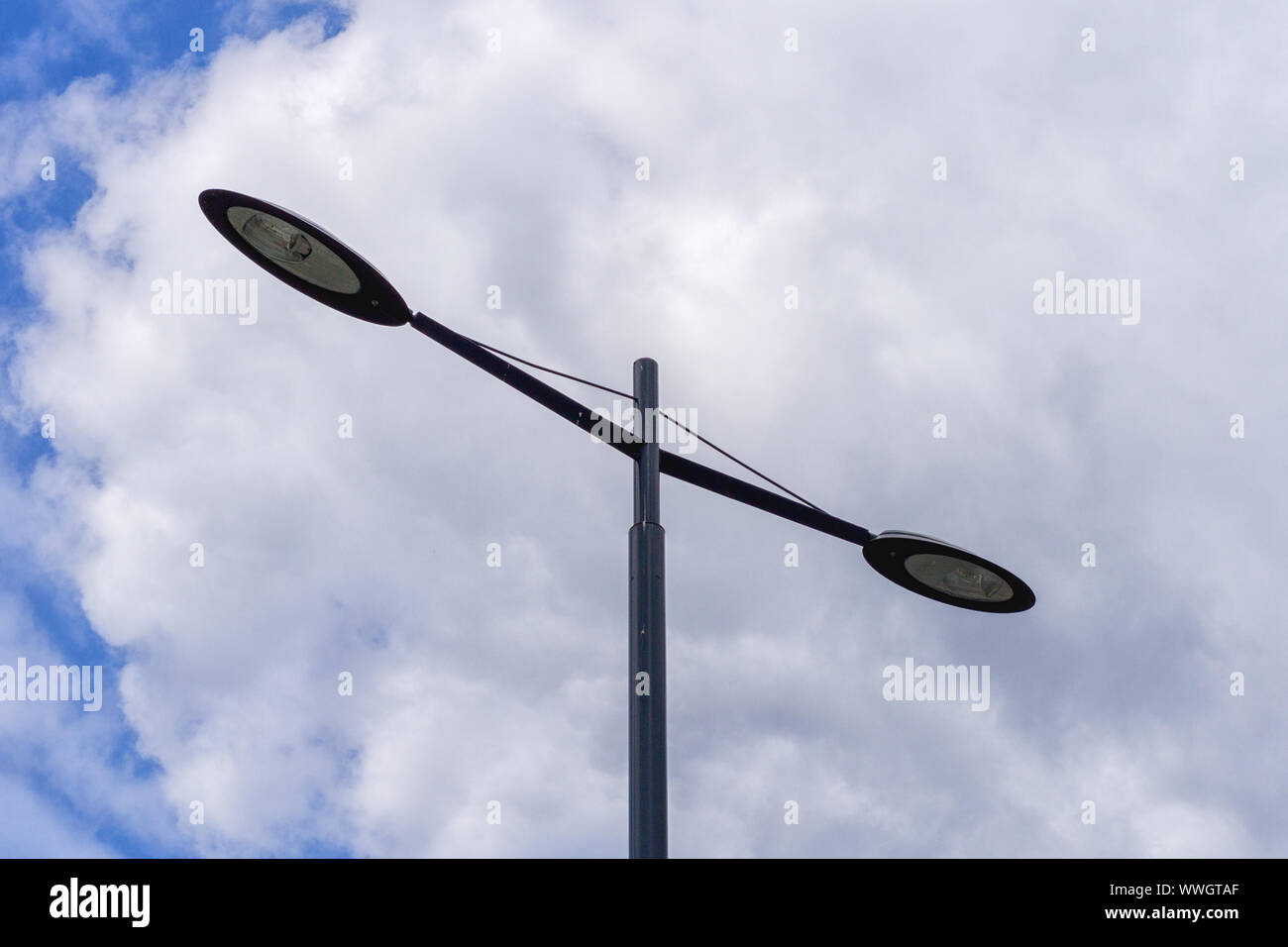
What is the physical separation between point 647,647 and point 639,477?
1006 mm

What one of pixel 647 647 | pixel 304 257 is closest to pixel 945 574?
pixel 647 647

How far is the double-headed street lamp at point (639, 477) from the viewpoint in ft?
26.3

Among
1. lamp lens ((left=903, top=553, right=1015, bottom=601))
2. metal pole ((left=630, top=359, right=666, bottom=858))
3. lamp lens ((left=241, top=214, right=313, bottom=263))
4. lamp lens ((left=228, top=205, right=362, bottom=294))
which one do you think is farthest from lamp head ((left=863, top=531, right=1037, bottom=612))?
lamp lens ((left=241, top=214, right=313, bottom=263))

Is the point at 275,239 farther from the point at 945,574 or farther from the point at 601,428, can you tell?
the point at 945,574

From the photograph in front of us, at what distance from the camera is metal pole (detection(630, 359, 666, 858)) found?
784cm

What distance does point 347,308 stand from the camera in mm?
9133

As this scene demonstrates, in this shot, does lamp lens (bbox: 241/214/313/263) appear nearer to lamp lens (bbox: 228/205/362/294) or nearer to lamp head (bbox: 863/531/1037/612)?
lamp lens (bbox: 228/205/362/294)
